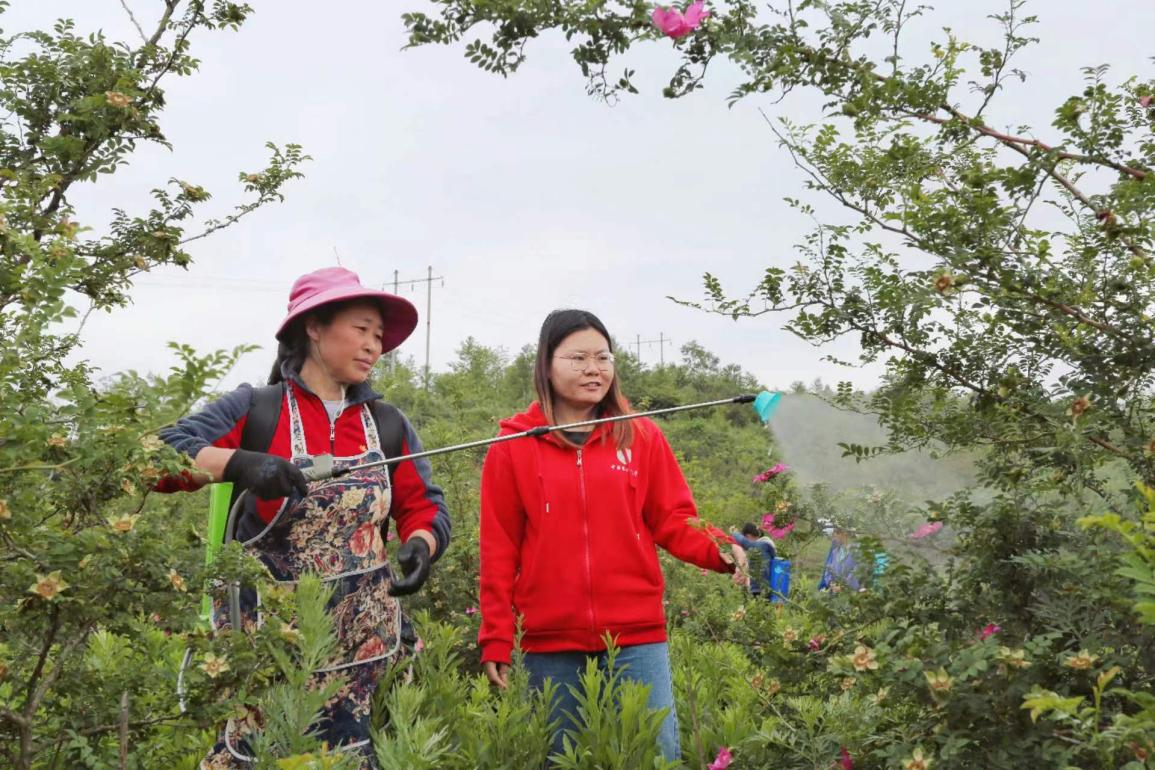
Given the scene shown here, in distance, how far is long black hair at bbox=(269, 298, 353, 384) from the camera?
2.86m

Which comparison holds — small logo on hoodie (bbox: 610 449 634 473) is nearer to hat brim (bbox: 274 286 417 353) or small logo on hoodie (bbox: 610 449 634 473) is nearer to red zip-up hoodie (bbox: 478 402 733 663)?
red zip-up hoodie (bbox: 478 402 733 663)

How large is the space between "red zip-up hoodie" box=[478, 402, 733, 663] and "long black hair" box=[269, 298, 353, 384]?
59 centimetres

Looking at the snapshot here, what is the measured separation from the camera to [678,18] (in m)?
2.14

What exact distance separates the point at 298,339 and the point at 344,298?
0.72 ft

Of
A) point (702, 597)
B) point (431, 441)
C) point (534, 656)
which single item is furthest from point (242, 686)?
point (702, 597)

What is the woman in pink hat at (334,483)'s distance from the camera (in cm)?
250

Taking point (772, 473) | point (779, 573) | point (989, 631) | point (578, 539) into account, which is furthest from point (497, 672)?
point (772, 473)

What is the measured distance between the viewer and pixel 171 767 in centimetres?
319

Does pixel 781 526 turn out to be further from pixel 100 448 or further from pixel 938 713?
pixel 100 448

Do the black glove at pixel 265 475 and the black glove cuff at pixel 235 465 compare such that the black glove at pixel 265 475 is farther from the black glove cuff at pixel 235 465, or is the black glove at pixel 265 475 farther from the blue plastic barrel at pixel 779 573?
the blue plastic barrel at pixel 779 573

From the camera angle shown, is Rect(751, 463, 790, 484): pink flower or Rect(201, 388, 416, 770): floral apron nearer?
Rect(201, 388, 416, 770): floral apron

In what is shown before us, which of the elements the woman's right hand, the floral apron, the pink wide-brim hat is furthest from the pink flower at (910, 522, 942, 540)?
the pink wide-brim hat

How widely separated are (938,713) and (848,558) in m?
0.93

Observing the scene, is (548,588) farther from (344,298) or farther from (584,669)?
(344,298)
